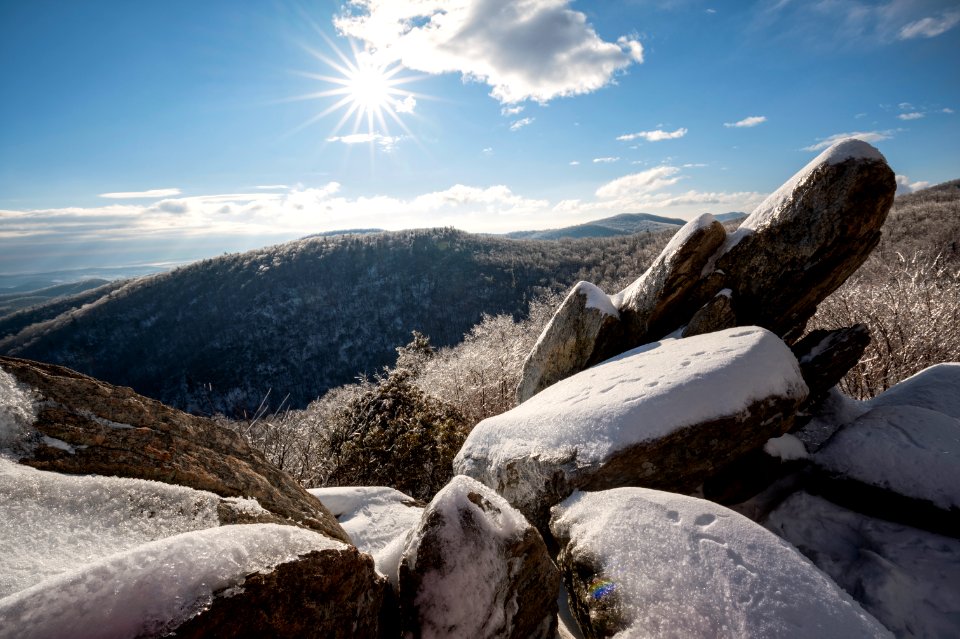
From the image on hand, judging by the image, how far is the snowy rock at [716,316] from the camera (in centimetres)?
765

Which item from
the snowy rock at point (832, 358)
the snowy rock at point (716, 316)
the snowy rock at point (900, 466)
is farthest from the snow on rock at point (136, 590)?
the snowy rock at point (832, 358)

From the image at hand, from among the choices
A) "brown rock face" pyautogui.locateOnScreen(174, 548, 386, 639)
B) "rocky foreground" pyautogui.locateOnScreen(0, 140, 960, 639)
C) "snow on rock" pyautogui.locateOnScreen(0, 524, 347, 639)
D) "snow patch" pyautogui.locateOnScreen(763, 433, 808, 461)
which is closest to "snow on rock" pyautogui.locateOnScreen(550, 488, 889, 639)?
"rocky foreground" pyautogui.locateOnScreen(0, 140, 960, 639)

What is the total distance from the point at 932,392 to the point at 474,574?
8.60m

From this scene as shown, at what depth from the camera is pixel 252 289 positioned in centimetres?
14238

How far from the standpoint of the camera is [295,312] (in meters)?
136

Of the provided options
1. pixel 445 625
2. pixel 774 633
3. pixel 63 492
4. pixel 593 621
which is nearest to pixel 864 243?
pixel 774 633

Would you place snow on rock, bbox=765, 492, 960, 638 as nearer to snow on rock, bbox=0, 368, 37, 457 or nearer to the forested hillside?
snow on rock, bbox=0, 368, 37, 457

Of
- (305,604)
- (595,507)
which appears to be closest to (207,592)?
(305,604)

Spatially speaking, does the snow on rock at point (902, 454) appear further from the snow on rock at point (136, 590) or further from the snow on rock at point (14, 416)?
the snow on rock at point (14, 416)

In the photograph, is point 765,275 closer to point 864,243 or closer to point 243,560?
point 864,243

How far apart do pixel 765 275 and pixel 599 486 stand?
18.2ft

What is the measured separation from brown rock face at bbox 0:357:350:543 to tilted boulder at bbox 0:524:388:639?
3.43 feet

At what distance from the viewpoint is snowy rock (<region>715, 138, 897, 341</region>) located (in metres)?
6.70

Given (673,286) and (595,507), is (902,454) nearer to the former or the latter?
(673,286)
